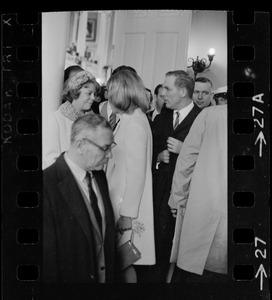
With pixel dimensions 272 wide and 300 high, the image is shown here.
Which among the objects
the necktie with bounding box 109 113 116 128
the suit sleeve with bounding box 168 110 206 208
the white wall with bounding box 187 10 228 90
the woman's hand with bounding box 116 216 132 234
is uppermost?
the white wall with bounding box 187 10 228 90

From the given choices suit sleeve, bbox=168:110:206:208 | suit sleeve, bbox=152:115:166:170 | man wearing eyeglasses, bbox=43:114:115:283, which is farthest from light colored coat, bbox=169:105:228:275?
man wearing eyeglasses, bbox=43:114:115:283

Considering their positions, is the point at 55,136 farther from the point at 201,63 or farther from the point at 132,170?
the point at 201,63

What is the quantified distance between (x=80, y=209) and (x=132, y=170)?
29 centimetres

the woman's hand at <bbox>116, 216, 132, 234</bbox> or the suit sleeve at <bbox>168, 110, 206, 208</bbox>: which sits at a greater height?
the suit sleeve at <bbox>168, 110, 206, 208</bbox>

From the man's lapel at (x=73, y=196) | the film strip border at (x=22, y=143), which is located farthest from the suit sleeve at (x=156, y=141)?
the film strip border at (x=22, y=143)

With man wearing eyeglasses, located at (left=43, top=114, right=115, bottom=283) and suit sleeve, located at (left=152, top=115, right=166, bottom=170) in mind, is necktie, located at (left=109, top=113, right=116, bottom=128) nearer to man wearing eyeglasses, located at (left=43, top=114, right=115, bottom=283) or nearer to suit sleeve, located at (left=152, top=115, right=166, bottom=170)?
man wearing eyeglasses, located at (left=43, top=114, right=115, bottom=283)

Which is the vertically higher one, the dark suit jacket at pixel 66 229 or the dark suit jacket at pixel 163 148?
the dark suit jacket at pixel 163 148

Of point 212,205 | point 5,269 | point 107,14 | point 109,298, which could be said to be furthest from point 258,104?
point 5,269

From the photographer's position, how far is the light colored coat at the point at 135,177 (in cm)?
377

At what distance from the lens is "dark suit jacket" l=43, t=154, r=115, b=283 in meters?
3.74

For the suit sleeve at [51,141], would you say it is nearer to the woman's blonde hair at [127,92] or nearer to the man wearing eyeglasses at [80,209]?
the man wearing eyeglasses at [80,209]

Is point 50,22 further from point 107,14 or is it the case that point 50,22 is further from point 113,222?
point 113,222

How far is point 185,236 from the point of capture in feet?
12.4

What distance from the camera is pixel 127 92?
12.4ft
